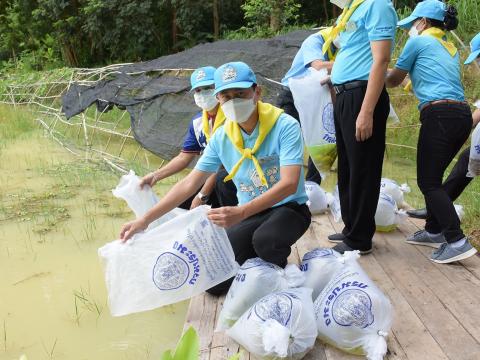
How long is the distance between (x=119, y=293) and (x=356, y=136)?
4.23 ft

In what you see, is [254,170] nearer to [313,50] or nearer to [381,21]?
[381,21]

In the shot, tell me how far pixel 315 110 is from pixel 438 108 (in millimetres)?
738

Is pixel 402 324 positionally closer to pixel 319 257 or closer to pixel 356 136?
pixel 319 257

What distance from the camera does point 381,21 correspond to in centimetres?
236

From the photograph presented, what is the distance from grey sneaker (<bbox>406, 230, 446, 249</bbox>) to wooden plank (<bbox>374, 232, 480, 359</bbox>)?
0.06 meters

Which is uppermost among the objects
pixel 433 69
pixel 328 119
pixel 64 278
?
pixel 433 69

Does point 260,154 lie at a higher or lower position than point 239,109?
lower

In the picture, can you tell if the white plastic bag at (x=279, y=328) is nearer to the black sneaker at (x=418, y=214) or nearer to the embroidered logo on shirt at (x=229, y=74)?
the embroidered logo on shirt at (x=229, y=74)

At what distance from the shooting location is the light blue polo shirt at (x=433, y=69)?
256 cm

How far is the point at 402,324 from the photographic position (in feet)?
6.81

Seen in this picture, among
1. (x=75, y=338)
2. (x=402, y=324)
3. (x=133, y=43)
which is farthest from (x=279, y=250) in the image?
(x=133, y=43)

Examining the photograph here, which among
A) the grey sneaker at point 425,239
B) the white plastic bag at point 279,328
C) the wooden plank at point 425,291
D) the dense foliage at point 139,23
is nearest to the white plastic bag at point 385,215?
the wooden plank at point 425,291

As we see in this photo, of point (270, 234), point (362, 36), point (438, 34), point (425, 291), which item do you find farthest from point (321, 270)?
point (438, 34)

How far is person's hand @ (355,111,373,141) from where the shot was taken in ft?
7.91
